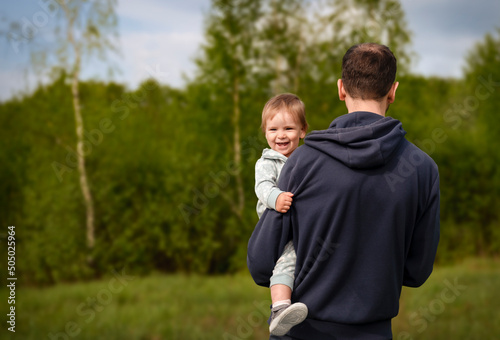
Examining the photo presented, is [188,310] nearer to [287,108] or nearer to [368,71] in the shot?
[287,108]

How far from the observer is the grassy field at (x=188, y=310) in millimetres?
8008

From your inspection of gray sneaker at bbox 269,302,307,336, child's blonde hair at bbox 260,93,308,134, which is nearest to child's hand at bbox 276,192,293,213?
gray sneaker at bbox 269,302,307,336

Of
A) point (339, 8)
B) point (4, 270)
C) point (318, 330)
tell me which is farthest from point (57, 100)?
point (318, 330)

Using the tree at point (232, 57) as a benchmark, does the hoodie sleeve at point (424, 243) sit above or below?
below

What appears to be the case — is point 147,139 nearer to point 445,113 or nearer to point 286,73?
point 286,73

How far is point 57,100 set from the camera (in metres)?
9.45

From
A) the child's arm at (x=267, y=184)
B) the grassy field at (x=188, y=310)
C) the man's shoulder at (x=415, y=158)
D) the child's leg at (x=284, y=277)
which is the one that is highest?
the man's shoulder at (x=415, y=158)

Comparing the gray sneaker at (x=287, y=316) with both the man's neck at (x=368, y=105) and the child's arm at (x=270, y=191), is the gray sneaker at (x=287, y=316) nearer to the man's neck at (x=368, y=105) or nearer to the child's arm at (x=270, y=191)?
the child's arm at (x=270, y=191)

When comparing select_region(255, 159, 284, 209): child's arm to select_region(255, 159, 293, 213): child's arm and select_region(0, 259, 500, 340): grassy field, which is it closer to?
select_region(255, 159, 293, 213): child's arm

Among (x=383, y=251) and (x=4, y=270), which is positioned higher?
(x=383, y=251)

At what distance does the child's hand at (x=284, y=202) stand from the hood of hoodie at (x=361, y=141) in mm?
197

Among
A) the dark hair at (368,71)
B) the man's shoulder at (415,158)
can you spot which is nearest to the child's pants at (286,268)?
the man's shoulder at (415,158)

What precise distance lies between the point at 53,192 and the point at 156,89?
Answer: 3.01 m

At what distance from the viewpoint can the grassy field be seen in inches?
315
